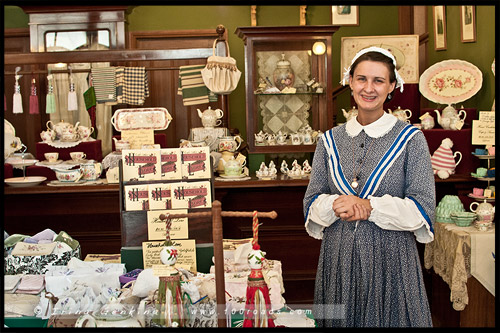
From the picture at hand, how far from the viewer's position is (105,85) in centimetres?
527

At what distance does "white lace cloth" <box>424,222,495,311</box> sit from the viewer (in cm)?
321

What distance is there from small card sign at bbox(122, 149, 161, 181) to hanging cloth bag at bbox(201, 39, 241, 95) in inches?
93.5

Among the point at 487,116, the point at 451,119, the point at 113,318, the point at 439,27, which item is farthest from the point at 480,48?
the point at 113,318

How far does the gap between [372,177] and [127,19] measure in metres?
5.90

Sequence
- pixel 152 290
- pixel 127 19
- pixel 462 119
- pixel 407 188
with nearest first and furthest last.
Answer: pixel 152 290 → pixel 407 188 → pixel 462 119 → pixel 127 19

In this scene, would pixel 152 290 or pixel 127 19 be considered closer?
pixel 152 290

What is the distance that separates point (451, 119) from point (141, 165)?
8.85ft

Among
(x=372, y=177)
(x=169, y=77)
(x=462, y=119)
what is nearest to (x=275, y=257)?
(x=462, y=119)

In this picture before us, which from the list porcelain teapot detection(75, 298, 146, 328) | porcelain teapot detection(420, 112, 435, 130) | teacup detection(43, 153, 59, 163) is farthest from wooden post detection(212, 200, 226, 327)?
teacup detection(43, 153, 59, 163)

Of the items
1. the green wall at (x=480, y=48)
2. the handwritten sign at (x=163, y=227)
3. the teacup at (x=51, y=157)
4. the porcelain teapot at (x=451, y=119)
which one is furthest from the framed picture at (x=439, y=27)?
the handwritten sign at (x=163, y=227)

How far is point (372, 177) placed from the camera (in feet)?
7.14

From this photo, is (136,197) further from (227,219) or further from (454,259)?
(227,219)

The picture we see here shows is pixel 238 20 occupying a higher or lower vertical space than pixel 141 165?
higher

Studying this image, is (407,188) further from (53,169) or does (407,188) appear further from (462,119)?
(53,169)
